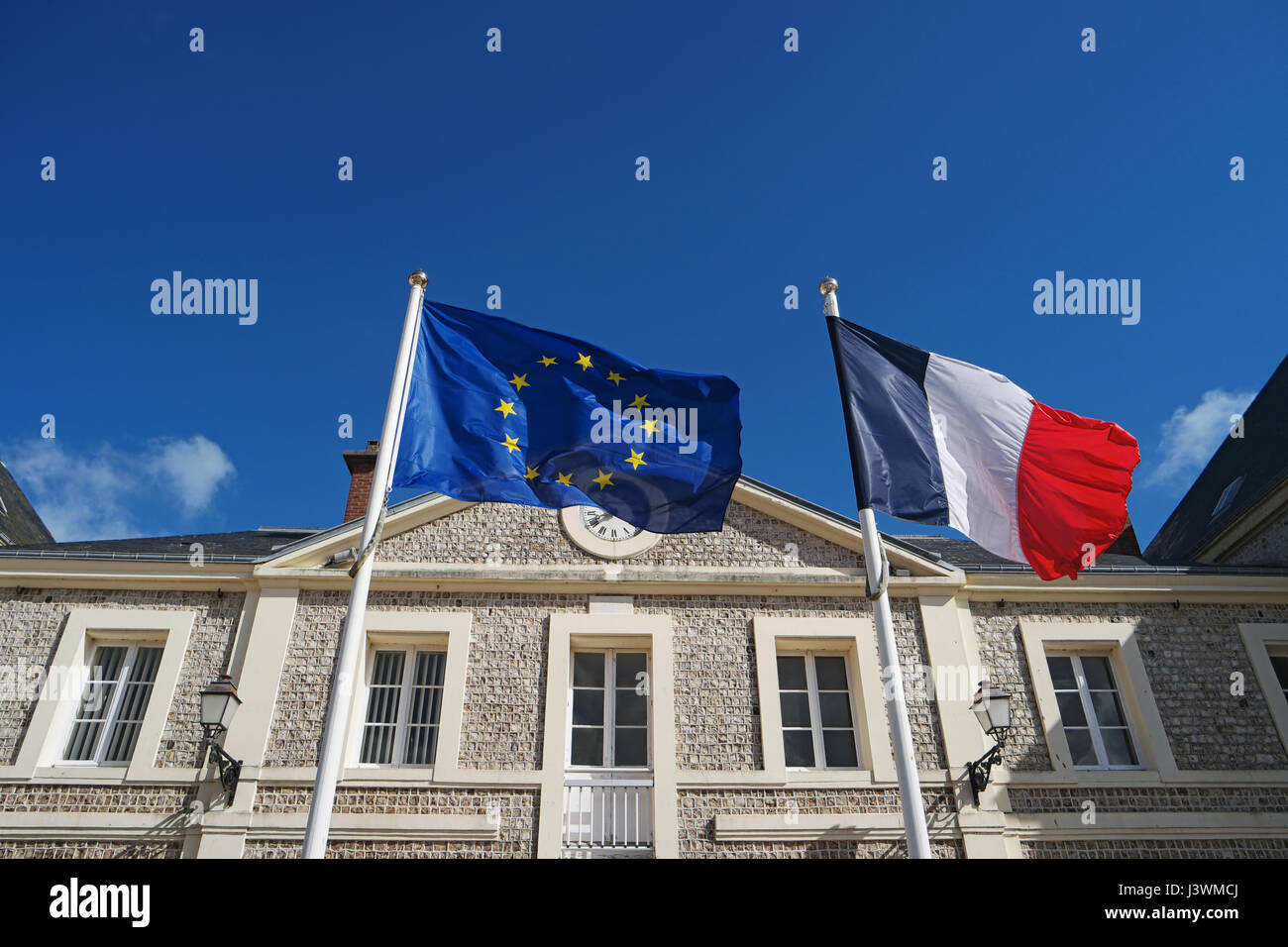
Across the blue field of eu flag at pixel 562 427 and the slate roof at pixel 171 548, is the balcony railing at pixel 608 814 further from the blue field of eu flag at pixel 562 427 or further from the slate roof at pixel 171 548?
the slate roof at pixel 171 548

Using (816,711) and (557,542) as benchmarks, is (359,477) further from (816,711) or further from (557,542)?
(816,711)

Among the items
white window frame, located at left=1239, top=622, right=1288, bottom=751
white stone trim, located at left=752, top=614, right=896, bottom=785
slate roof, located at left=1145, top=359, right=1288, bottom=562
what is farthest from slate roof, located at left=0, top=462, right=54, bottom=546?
slate roof, located at left=1145, top=359, right=1288, bottom=562

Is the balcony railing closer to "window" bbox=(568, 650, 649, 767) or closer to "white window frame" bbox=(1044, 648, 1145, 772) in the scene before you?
"window" bbox=(568, 650, 649, 767)

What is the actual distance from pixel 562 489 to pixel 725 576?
10.9 feet

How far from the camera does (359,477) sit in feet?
47.4

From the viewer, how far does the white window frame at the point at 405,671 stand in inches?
365

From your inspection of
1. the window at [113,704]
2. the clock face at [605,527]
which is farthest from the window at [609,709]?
the window at [113,704]

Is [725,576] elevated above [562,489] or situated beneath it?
elevated above

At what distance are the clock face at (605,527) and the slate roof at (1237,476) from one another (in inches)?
365

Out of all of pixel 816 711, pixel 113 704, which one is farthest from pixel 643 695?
pixel 113 704

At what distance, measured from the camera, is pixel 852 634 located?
1025 centimetres

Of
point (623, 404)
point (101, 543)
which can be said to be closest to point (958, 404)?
point (623, 404)
